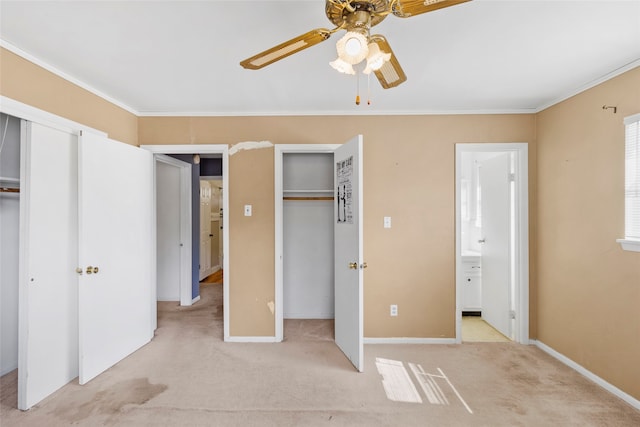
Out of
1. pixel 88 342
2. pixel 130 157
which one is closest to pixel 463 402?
pixel 88 342

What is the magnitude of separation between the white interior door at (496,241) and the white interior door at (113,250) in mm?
3760

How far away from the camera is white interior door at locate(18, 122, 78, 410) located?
2.12 meters

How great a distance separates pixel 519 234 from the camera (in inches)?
125

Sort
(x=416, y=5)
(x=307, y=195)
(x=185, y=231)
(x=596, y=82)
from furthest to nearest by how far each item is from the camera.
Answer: (x=185, y=231) < (x=307, y=195) < (x=596, y=82) < (x=416, y=5)

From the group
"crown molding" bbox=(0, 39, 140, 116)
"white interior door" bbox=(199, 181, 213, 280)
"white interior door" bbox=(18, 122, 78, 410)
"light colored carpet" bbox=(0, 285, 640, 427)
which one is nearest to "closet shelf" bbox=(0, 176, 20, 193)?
"white interior door" bbox=(18, 122, 78, 410)

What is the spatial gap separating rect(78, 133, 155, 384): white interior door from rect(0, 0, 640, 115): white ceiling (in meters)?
0.66

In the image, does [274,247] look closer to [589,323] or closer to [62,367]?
[62,367]

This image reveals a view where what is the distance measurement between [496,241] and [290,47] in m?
3.19

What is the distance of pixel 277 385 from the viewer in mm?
2412

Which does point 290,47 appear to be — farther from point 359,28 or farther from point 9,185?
point 9,185

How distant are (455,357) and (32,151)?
12.4 feet

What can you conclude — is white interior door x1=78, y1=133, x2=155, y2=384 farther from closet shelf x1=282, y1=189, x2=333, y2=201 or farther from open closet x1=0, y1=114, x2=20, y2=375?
closet shelf x1=282, y1=189, x2=333, y2=201

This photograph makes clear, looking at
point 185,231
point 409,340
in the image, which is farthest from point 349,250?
point 185,231

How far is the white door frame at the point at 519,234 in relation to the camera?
315 centimetres
